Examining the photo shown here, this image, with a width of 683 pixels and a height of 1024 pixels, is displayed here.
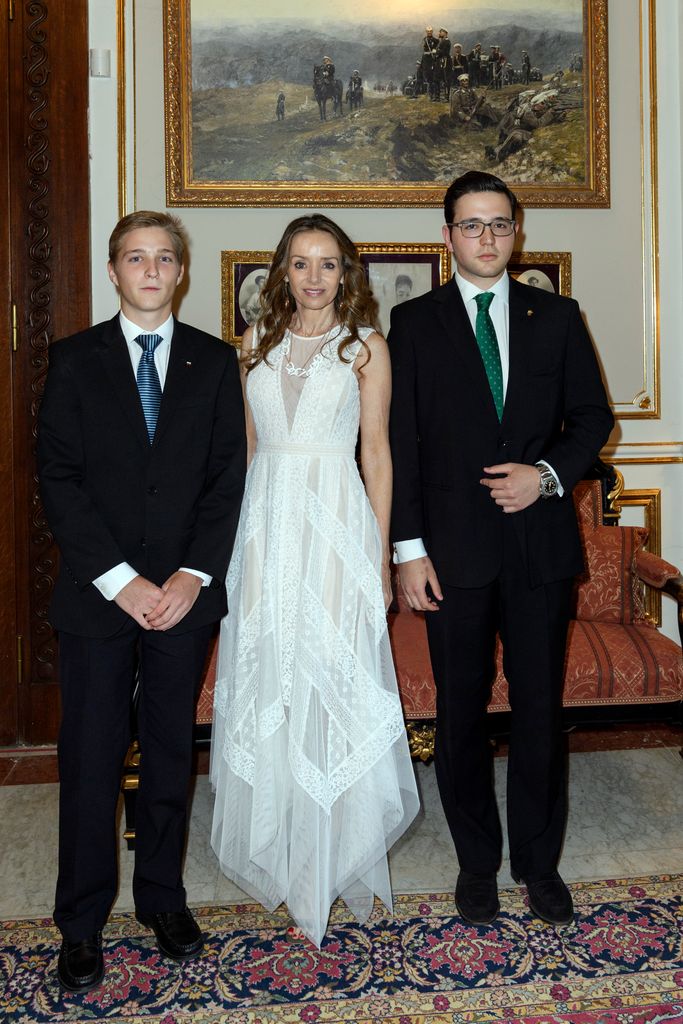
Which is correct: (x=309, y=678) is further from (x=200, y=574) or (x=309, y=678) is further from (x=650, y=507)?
(x=650, y=507)

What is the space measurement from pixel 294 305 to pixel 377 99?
1.86 metres

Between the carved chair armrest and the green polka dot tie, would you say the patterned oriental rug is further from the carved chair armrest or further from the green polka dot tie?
the green polka dot tie

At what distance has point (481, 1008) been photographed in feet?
7.46

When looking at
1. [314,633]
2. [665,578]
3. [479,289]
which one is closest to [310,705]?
[314,633]

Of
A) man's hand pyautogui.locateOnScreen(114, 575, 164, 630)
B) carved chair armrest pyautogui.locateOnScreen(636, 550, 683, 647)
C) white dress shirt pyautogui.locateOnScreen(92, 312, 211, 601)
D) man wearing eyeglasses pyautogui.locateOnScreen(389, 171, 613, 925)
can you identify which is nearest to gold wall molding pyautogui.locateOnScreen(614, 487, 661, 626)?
carved chair armrest pyautogui.locateOnScreen(636, 550, 683, 647)

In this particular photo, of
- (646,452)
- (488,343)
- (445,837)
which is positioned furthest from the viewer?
(646,452)

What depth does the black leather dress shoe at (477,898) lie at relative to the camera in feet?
8.70

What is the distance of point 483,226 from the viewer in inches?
100

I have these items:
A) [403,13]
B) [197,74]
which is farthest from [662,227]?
[197,74]

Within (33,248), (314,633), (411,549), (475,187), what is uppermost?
(33,248)

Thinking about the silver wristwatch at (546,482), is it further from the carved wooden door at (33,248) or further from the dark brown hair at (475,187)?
the carved wooden door at (33,248)

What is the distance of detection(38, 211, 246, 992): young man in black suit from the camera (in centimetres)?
234

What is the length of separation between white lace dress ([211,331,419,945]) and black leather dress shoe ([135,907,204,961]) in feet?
0.59

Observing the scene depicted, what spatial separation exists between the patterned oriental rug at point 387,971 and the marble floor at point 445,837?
175 millimetres
